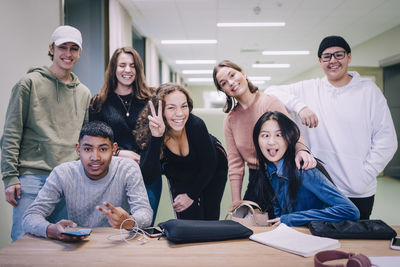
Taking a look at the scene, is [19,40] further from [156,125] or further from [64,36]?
[156,125]

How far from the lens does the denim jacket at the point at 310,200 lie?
1.48 meters

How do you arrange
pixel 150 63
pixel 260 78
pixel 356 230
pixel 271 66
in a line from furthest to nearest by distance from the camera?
pixel 260 78 < pixel 271 66 < pixel 150 63 < pixel 356 230

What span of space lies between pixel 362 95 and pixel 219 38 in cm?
590

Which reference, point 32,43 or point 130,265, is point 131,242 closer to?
point 130,265

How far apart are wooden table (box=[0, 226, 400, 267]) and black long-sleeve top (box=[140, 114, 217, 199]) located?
65 cm

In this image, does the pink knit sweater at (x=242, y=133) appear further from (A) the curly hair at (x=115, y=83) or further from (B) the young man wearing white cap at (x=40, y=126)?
(B) the young man wearing white cap at (x=40, y=126)

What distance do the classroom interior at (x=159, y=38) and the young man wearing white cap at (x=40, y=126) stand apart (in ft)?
2.09

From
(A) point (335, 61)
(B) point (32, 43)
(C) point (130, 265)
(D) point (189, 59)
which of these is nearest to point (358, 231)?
(C) point (130, 265)

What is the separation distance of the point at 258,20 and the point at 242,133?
15.8 ft

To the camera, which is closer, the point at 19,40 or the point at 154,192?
the point at 154,192

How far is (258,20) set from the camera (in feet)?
20.2

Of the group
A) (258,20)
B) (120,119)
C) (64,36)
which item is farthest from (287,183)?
(258,20)

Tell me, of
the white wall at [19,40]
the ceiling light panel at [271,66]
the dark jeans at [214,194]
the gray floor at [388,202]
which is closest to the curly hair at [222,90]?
the dark jeans at [214,194]

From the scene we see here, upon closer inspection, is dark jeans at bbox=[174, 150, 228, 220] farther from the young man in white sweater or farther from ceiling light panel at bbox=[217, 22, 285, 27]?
ceiling light panel at bbox=[217, 22, 285, 27]
